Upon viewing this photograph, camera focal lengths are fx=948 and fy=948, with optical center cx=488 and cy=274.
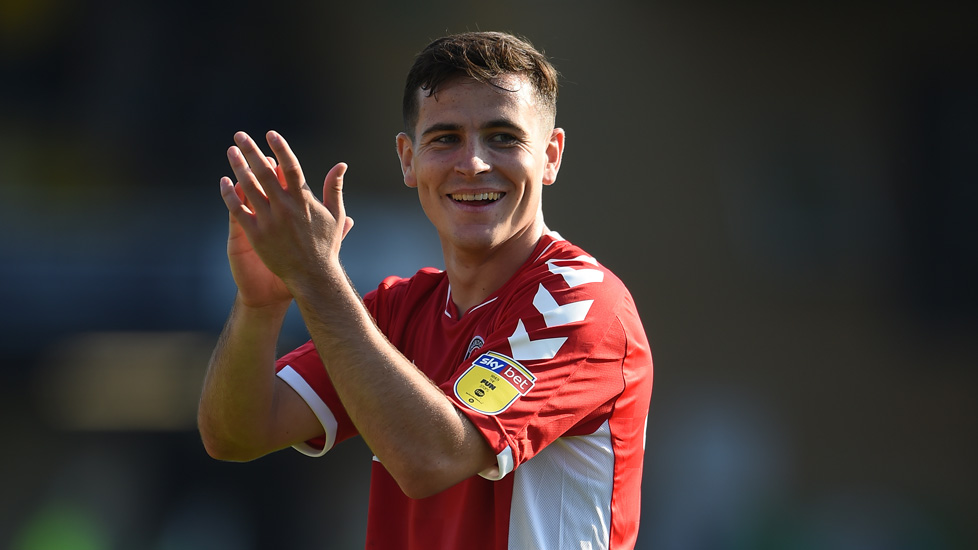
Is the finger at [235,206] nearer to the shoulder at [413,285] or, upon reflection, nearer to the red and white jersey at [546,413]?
the red and white jersey at [546,413]

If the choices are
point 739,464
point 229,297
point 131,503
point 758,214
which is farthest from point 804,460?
point 131,503

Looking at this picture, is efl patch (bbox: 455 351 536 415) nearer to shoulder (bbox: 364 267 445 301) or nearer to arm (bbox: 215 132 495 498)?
arm (bbox: 215 132 495 498)

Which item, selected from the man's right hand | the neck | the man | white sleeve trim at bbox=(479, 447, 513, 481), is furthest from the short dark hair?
white sleeve trim at bbox=(479, 447, 513, 481)

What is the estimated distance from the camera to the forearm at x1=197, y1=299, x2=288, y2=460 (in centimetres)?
199

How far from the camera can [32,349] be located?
15.3 ft

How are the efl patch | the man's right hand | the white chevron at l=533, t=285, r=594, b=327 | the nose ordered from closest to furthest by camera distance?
the efl patch, the white chevron at l=533, t=285, r=594, b=327, the man's right hand, the nose

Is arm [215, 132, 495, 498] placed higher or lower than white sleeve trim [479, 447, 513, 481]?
higher

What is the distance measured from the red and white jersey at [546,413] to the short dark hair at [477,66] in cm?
41

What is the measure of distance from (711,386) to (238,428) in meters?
3.34

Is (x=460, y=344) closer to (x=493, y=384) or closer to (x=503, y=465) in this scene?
(x=493, y=384)

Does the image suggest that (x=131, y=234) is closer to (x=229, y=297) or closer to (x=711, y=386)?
(x=229, y=297)

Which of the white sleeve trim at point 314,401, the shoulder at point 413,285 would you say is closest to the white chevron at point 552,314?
the shoulder at point 413,285

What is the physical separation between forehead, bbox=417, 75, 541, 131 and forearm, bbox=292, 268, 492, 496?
61cm

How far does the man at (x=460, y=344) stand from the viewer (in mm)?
1611
